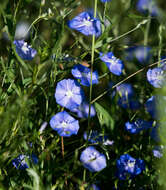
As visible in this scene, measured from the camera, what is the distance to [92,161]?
1.54 metres

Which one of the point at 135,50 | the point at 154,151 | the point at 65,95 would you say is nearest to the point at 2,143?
the point at 65,95

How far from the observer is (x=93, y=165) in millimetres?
1587

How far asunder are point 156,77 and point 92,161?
25.9 inches

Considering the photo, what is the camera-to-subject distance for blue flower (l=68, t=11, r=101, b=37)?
66.9 inches

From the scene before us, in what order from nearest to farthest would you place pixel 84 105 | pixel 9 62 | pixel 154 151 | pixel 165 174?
pixel 165 174
pixel 9 62
pixel 154 151
pixel 84 105

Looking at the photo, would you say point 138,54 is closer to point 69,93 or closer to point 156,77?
point 156,77

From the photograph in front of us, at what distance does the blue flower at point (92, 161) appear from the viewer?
1564 mm

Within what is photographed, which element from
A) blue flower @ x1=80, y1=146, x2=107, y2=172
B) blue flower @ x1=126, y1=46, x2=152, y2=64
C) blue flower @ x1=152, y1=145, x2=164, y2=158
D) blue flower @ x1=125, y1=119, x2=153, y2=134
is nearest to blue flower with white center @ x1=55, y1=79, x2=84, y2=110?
blue flower @ x1=80, y1=146, x2=107, y2=172

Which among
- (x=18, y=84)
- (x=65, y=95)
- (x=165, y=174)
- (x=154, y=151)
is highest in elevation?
(x=18, y=84)

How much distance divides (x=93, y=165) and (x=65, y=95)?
1.24ft

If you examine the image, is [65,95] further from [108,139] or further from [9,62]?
[108,139]

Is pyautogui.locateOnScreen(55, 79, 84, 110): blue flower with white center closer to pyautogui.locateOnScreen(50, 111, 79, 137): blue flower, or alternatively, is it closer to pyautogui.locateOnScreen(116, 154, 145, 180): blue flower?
pyautogui.locateOnScreen(50, 111, 79, 137): blue flower

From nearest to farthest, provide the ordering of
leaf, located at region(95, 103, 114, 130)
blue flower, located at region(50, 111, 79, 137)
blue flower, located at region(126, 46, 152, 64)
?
blue flower, located at region(50, 111, 79, 137) → leaf, located at region(95, 103, 114, 130) → blue flower, located at region(126, 46, 152, 64)

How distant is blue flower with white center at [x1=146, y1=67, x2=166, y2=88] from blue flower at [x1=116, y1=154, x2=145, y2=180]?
452 mm
